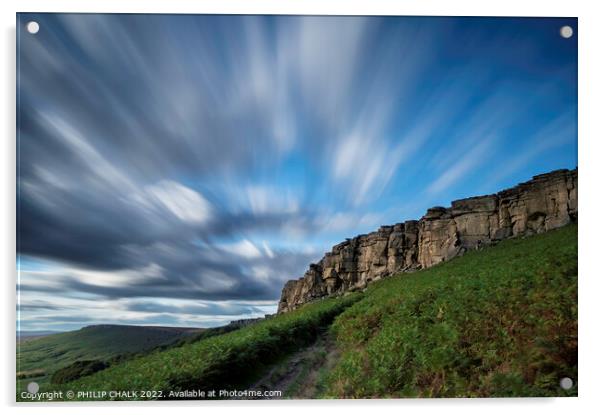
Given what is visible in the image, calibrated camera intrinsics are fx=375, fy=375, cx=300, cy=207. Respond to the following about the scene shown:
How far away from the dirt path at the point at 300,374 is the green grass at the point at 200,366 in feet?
1.13

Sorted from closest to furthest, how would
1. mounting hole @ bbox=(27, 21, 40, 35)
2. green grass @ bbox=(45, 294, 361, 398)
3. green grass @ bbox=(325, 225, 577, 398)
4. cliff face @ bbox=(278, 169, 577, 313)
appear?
1. green grass @ bbox=(325, 225, 577, 398)
2. green grass @ bbox=(45, 294, 361, 398)
3. mounting hole @ bbox=(27, 21, 40, 35)
4. cliff face @ bbox=(278, 169, 577, 313)

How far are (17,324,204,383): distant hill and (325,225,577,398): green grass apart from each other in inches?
181

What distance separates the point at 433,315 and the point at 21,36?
39.3 feet

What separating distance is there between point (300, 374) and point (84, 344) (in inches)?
204

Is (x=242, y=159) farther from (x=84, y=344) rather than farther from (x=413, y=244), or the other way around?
(x=413, y=244)

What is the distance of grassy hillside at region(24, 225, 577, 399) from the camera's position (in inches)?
289

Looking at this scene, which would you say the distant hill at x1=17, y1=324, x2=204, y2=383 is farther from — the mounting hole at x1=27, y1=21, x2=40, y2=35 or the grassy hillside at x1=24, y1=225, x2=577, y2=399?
the mounting hole at x1=27, y1=21, x2=40, y2=35

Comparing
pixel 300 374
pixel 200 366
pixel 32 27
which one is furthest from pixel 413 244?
pixel 32 27

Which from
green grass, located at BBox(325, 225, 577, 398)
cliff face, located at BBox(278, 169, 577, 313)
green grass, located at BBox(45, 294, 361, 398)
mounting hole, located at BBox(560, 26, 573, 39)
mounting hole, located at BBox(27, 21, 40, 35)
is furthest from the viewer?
cliff face, located at BBox(278, 169, 577, 313)

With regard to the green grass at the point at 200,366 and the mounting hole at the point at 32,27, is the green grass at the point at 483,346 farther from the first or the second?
the mounting hole at the point at 32,27

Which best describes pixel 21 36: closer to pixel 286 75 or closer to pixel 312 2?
pixel 286 75

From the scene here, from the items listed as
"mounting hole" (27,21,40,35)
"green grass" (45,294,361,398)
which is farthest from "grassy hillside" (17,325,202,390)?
"mounting hole" (27,21,40,35)
